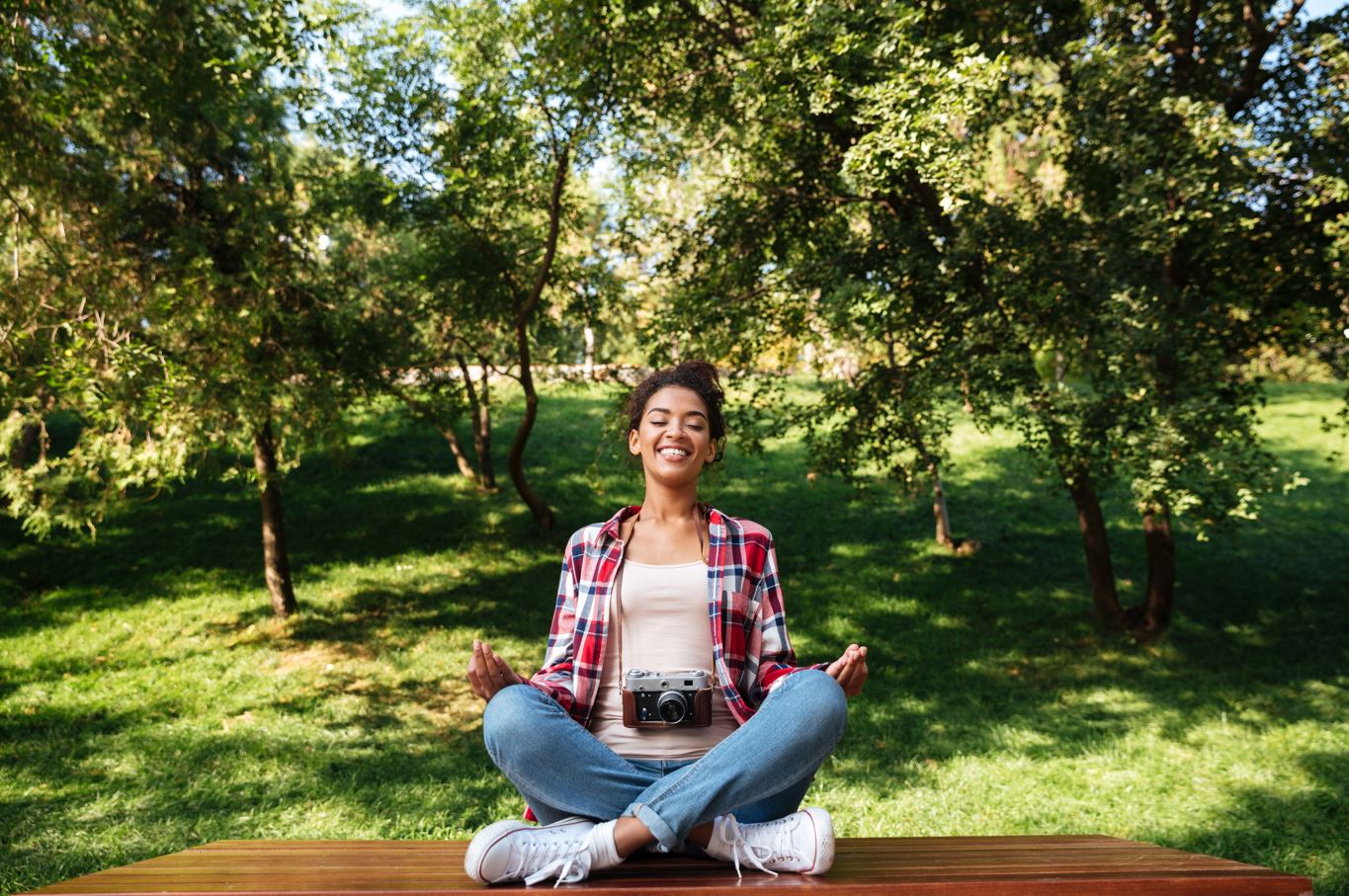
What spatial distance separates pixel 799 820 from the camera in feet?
8.00

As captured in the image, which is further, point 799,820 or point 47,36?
point 47,36

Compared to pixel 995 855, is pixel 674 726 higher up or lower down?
higher up

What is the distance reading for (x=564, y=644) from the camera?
2.96 metres

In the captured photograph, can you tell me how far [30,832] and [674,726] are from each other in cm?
496

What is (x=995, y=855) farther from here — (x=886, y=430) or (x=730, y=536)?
(x=886, y=430)

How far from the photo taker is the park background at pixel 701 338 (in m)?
6.90

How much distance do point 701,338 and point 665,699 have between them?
615 centimetres

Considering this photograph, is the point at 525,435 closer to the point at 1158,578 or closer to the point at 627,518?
the point at 1158,578

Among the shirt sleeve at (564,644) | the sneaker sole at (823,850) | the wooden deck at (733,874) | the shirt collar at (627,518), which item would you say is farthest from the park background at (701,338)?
the sneaker sole at (823,850)

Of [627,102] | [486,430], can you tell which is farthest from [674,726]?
[486,430]

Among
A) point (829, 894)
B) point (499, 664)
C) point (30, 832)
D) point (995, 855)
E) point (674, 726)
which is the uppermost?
point (499, 664)

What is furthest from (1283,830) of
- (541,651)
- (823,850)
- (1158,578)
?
(541,651)

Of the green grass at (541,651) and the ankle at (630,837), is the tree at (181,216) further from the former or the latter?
the ankle at (630,837)

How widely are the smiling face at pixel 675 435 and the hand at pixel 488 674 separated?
0.78 metres
